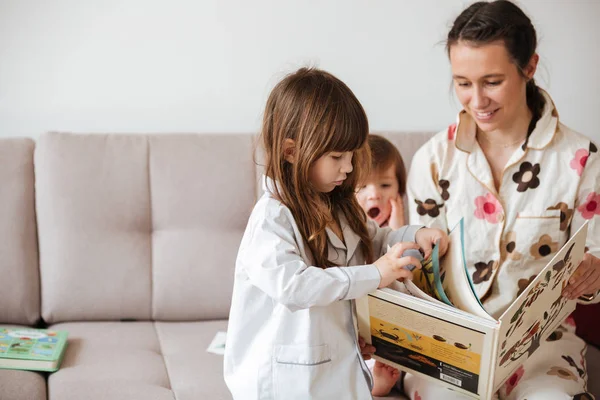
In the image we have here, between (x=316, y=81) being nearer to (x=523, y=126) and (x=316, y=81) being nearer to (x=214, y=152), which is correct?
(x=523, y=126)

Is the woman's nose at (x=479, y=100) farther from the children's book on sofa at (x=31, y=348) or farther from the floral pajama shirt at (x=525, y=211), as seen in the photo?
the children's book on sofa at (x=31, y=348)

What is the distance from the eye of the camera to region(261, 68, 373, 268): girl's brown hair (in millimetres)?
1431

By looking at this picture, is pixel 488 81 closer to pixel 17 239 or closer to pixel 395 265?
pixel 395 265

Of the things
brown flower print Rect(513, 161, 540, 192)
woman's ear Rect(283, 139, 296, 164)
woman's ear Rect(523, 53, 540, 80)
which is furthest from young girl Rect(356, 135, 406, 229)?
woman's ear Rect(283, 139, 296, 164)

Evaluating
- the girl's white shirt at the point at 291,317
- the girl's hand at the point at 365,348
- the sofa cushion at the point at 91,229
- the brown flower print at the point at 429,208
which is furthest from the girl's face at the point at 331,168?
the sofa cushion at the point at 91,229

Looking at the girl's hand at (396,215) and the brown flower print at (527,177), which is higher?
the brown flower print at (527,177)

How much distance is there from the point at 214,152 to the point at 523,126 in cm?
95

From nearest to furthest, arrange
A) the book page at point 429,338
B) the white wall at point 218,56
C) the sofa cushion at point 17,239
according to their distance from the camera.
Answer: the book page at point 429,338 < the sofa cushion at point 17,239 < the white wall at point 218,56

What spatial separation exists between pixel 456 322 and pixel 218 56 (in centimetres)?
144

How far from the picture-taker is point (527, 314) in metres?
1.45

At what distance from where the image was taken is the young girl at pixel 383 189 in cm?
212

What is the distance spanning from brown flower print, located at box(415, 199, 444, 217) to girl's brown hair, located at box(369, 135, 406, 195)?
26 centimetres

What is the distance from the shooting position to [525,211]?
5.91 feet

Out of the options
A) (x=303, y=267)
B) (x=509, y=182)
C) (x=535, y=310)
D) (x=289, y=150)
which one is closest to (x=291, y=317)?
(x=303, y=267)
